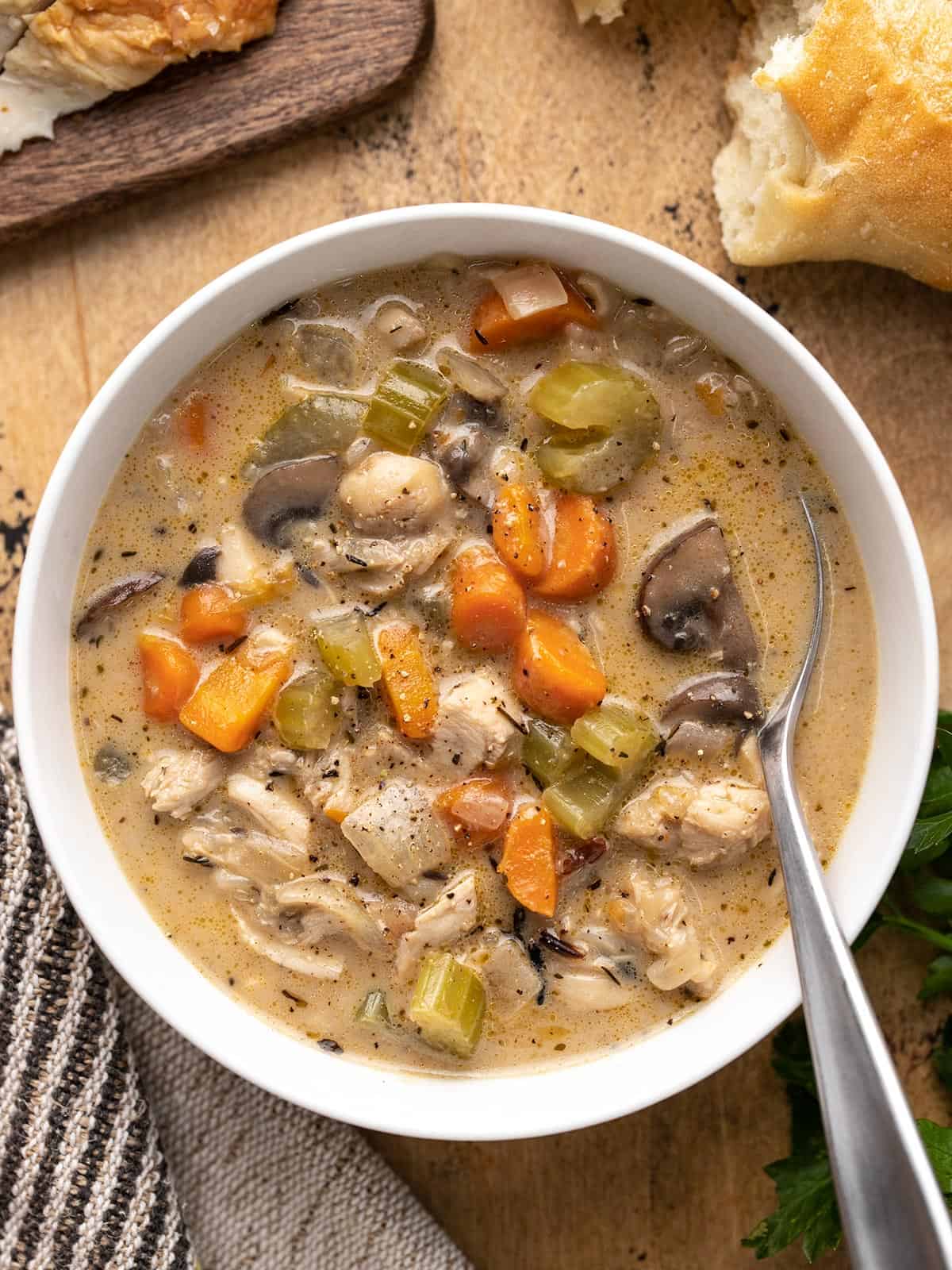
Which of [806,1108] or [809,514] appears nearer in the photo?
[809,514]

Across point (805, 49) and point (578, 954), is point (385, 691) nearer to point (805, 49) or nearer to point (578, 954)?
point (578, 954)

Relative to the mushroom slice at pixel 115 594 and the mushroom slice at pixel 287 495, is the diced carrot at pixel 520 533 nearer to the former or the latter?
the mushroom slice at pixel 287 495

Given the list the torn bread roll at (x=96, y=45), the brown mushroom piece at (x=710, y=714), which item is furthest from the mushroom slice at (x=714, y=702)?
the torn bread roll at (x=96, y=45)

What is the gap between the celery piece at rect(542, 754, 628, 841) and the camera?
8.92ft

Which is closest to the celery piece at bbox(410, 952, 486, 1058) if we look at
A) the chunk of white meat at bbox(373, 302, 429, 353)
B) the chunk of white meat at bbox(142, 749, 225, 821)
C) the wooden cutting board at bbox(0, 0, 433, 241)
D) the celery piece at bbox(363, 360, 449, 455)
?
the chunk of white meat at bbox(142, 749, 225, 821)

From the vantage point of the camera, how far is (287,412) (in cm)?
273

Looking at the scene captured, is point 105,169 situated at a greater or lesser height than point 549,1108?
greater

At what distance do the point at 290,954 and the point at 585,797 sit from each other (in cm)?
75

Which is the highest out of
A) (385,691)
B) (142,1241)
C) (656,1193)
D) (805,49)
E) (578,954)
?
(805,49)

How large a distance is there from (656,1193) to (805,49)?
9.00 feet

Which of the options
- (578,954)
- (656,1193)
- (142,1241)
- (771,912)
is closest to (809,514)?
(771,912)

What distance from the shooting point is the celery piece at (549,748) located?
8.98 ft

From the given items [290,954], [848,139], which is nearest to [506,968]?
[290,954]

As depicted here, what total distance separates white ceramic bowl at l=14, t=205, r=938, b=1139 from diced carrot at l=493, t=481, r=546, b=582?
1.68 ft
